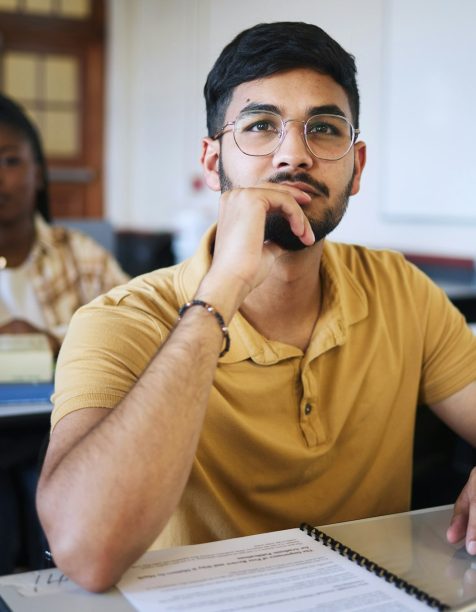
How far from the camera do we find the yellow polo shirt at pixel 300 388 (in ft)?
3.75

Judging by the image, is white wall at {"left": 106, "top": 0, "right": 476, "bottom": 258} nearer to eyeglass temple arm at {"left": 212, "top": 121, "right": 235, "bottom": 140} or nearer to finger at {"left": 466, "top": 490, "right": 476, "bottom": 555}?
eyeglass temple arm at {"left": 212, "top": 121, "right": 235, "bottom": 140}

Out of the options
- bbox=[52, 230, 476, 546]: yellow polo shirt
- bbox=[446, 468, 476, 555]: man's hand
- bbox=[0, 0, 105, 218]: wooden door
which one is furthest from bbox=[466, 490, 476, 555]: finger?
bbox=[0, 0, 105, 218]: wooden door

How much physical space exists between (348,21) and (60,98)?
3236 mm

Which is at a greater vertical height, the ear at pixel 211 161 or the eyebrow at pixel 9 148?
the ear at pixel 211 161

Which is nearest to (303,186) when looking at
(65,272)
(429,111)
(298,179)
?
(298,179)

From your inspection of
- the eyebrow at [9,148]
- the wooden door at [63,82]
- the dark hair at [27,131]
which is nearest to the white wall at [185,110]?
the wooden door at [63,82]

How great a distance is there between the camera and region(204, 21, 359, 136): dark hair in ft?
4.09

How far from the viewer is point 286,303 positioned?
4.36 ft

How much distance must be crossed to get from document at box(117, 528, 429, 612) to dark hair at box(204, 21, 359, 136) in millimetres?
687

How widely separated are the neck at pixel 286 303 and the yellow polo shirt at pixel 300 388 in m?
0.03

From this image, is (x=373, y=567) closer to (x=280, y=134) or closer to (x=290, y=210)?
(x=290, y=210)

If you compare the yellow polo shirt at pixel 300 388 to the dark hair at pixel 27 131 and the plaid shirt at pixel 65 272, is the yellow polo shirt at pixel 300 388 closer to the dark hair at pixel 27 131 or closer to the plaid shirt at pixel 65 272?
the plaid shirt at pixel 65 272

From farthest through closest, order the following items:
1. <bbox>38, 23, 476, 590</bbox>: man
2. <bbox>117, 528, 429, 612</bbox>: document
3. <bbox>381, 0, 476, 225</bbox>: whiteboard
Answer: <bbox>381, 0, 476, 225</bbox>: whiteboard, <bbox>38, 23, 476, 590</bbox>: man, <bbox>117, 528, 429, 612</bbox>: document

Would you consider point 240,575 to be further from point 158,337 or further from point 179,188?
point 179,188
